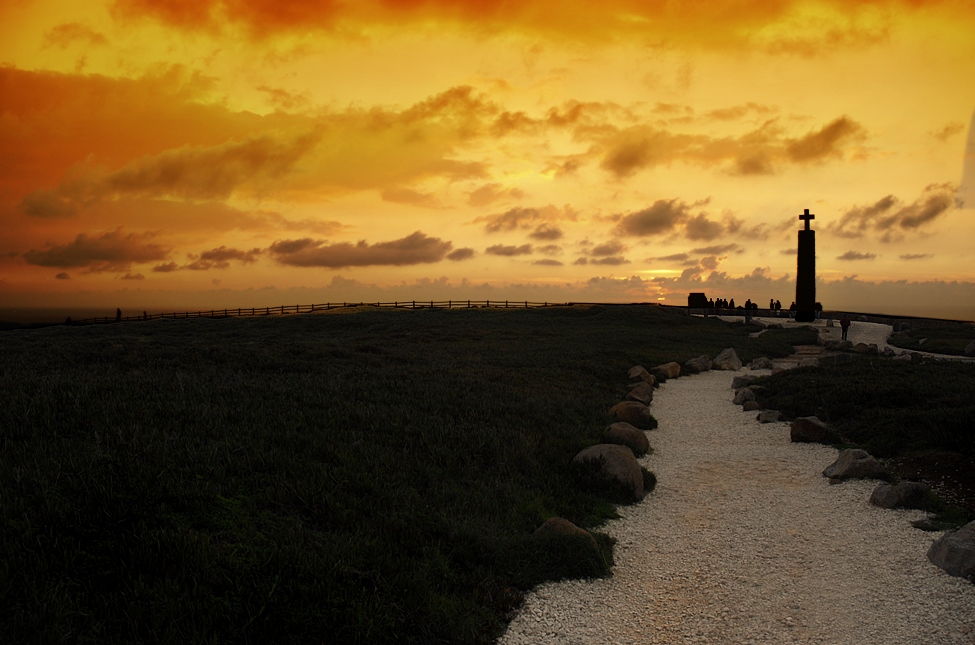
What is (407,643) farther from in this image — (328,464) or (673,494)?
(673,494)

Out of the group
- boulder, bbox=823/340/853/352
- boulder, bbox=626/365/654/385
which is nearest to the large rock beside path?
boulder, bbox=626/365/654/385

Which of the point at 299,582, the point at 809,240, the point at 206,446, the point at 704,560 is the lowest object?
the point at 704,560

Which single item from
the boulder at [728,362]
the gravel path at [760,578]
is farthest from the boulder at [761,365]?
the gravel path at [760,578]

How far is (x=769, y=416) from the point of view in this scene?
1847 centimetres

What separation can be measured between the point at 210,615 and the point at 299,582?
94 centimetres

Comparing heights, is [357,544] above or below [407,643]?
above

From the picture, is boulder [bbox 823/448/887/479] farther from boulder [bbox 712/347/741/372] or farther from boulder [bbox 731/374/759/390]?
boulder [bbox 712/347/741/372]

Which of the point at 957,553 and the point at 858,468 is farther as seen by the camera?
the point at 858,468

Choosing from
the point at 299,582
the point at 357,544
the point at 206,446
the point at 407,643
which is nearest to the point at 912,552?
the point at 407,643

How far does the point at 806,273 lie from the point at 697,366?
30351mm

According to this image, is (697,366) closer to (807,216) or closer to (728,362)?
(728,362)

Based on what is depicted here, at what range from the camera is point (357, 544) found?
761 cm

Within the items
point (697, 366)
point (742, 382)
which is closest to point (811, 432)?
point (742, 382)

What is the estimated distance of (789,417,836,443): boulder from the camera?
15.7m
